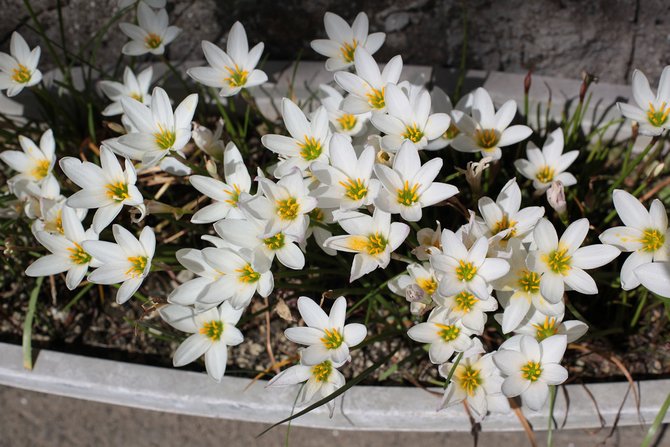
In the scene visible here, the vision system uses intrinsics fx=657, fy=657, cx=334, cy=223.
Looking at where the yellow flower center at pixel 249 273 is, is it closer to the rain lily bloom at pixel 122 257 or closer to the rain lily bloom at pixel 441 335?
the rain lily bloom at pixel 122 257

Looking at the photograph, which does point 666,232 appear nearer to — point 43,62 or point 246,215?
A: point 246,215

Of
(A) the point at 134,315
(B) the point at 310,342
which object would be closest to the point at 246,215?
(B) the point at 310,342

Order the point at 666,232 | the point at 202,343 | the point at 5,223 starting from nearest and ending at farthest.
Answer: the point at 666,232 < the point at 202,343 < the point at 5,223

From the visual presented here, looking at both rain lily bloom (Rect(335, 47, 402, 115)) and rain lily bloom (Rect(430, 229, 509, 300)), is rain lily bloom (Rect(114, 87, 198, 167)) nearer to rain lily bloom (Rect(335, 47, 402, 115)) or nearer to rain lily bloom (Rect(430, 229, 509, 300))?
rain lily bloom (Rect(335, 47, 402, 115))

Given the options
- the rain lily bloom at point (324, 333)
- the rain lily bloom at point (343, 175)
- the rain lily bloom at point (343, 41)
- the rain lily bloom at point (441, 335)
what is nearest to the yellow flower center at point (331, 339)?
the rain lily bloom at point (324, 333)

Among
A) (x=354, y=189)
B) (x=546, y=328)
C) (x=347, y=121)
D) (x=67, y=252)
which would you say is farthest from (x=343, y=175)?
(x=67, y=252)

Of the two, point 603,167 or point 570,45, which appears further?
point 570,45

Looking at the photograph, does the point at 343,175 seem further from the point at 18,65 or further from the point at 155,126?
the point at 18,65
